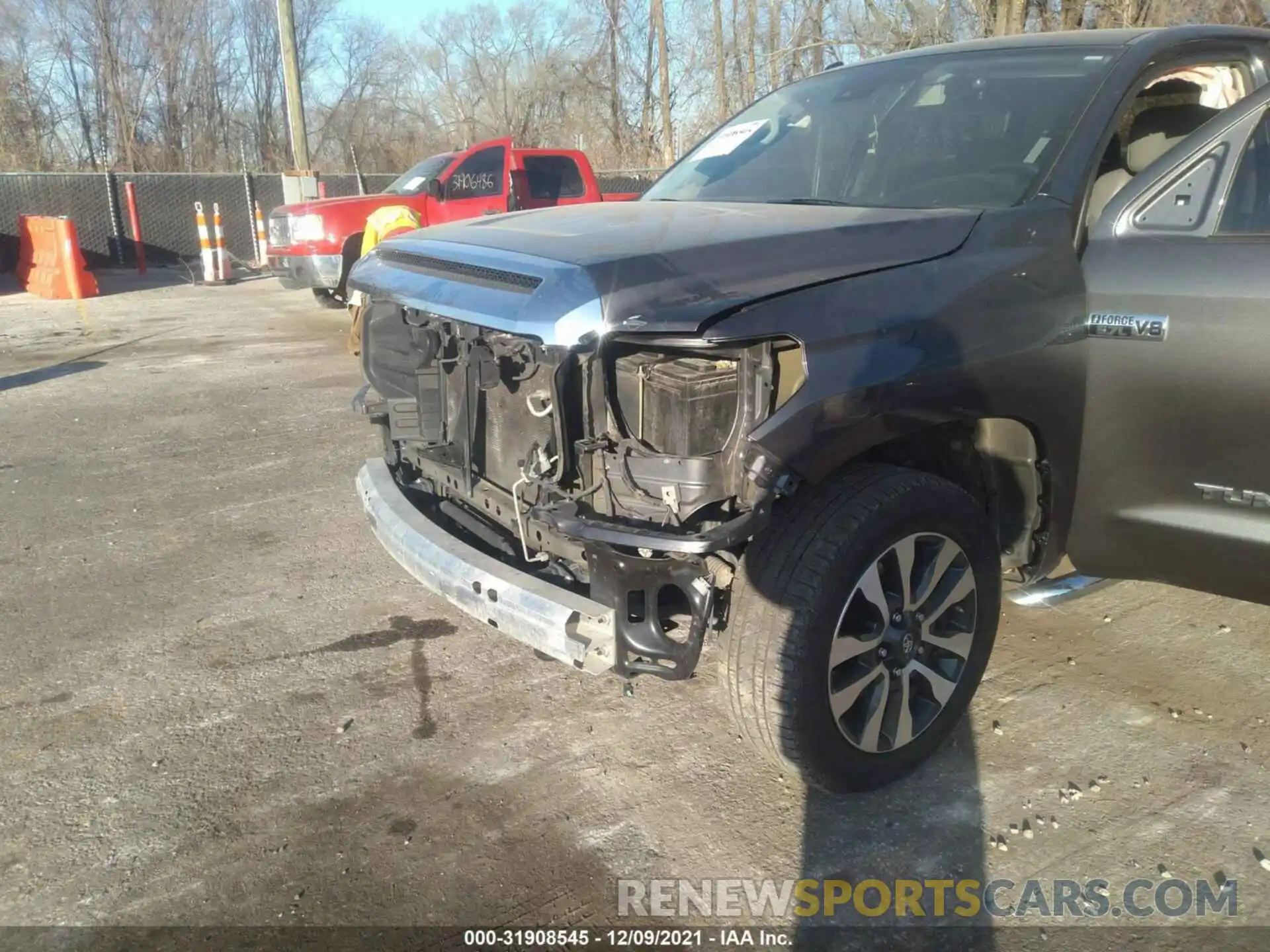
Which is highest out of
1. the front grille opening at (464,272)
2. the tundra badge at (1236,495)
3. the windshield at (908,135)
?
the windshield at (908,135)

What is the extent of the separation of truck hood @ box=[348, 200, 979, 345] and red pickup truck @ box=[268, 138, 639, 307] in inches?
331

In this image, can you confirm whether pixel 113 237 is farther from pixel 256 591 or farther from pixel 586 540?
pixel 586 540

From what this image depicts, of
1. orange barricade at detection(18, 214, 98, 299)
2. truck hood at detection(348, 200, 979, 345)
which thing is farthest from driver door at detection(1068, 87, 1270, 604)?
orange barricade at detection(18, 214, 98, 299)

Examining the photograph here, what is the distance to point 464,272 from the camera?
Result: 2916 millimetres

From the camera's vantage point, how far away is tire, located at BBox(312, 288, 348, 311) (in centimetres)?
1192

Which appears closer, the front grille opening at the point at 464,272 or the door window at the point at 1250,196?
the front grille opening at the point at 464,272

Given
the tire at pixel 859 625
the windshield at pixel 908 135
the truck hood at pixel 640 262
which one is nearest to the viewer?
the truck hood at pixel 640 262

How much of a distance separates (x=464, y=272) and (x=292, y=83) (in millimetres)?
17681

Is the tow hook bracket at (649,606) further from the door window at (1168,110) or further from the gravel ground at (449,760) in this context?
the door window at (1168,110)

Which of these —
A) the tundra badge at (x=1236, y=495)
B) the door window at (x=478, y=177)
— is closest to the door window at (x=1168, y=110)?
the tundra badge at (x=1236, y=495)

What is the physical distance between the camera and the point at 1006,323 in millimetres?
2826

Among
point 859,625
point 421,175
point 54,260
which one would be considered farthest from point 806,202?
point 54,260

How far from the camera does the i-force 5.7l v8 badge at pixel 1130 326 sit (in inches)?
113

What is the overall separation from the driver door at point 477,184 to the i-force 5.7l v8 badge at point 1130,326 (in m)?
9.91
